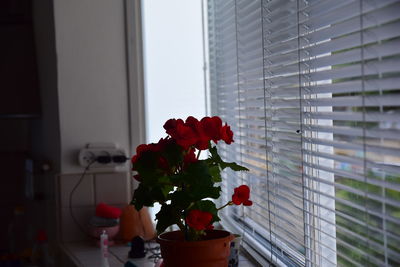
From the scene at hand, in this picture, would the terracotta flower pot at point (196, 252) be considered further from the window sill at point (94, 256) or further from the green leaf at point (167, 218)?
the window sill at point (94, 256)

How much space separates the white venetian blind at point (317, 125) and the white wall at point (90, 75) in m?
0.56

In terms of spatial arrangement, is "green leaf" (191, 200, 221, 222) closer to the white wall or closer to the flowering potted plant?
the flowering potted plant

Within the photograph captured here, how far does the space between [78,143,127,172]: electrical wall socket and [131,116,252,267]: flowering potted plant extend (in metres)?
1.18

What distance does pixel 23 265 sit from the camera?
2736 mm

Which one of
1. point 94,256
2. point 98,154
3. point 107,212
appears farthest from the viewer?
point 98,154

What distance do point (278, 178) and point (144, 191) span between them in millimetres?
484

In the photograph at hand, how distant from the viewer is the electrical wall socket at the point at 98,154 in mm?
2596

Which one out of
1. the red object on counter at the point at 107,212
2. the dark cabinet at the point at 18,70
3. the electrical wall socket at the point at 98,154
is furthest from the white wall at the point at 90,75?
the dark cabinet at the point at 18,70

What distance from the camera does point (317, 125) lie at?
1417 millimetres

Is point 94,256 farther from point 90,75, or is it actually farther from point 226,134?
point 226,134

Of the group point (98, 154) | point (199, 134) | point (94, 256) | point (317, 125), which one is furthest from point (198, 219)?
point (98, 154)

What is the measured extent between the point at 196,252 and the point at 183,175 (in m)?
0.19

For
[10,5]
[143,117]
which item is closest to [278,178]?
[143,117]

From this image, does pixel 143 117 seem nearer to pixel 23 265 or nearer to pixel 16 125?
pixel 23 265
